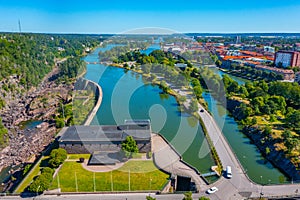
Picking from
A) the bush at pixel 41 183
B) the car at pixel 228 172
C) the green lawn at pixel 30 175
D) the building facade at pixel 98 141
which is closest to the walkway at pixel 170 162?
the building facade at pixel 98 141

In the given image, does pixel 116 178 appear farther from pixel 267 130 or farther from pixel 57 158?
pixel 267 130

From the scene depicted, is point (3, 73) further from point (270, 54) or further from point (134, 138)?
point (270, 54)

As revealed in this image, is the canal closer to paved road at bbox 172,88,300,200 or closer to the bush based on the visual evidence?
paved road at bbox 172,88,300,200

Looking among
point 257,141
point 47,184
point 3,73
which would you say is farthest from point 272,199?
point 3,73

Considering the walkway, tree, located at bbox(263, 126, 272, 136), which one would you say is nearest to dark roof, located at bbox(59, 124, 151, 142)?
the walkway

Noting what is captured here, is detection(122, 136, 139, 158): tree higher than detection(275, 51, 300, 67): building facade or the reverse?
the reverse

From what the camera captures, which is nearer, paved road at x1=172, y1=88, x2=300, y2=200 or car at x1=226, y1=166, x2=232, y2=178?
paved road at x1=172, y1=88, x2=300, y2=200
